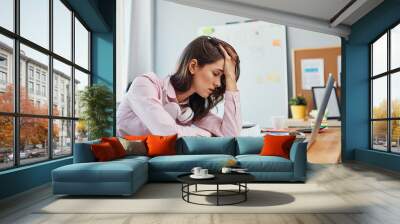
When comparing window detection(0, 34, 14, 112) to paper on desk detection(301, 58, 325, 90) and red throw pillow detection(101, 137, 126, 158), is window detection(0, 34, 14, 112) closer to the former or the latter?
red throw pillow detection(101, 137, 126, 158)

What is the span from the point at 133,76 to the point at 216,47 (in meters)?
1.87

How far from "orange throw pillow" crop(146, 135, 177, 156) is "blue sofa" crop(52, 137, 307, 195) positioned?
217 mm

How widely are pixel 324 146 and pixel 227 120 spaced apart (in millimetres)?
2316

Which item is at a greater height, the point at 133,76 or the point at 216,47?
the point at 216,47

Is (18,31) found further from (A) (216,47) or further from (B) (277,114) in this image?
(B) (277,114)

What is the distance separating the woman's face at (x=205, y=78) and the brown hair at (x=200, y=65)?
0.24ft

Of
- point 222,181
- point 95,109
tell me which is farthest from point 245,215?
point 95,109

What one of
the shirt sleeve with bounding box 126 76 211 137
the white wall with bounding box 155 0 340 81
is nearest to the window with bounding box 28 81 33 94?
the shirt sleeve with bounding box 126 76 211 137

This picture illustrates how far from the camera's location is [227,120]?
26.8 ft

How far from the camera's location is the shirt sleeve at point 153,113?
774cm

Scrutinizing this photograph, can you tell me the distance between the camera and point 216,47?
331 inches

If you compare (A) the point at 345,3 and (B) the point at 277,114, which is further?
(B) the point at 277,114

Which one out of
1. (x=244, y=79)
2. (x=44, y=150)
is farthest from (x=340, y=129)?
(x=44, y=150)

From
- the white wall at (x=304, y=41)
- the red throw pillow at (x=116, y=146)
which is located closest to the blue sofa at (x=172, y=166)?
the red throw pillow at (x=116, y=146)
